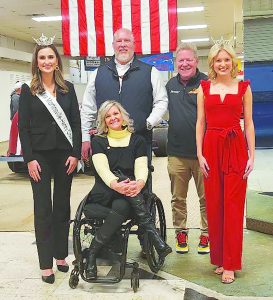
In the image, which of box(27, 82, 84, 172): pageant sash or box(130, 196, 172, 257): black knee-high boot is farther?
box(27, 82, 84, 172): pageant sash

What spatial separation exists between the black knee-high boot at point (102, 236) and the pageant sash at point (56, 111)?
1.94 ft

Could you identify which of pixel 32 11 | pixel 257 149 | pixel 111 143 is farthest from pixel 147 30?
pixel 32 11

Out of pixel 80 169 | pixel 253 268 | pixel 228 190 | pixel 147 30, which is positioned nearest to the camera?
pixel 228 190

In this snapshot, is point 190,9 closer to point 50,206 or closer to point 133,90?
point 133,90

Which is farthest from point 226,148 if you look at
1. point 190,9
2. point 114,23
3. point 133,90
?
point 190,9

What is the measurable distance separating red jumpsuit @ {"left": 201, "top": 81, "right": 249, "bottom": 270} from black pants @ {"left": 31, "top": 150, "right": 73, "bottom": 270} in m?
0.92

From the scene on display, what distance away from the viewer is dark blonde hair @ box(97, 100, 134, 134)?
302cm

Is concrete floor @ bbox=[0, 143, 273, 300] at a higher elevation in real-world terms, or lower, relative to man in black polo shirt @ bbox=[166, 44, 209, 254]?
lower

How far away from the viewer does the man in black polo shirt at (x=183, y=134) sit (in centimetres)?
330

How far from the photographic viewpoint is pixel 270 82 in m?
3.95

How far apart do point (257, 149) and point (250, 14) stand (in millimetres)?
1133

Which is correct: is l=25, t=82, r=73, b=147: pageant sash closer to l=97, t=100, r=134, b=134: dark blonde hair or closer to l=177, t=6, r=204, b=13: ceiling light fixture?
l=97, t=100, r=134, b=134: dark blonde hair

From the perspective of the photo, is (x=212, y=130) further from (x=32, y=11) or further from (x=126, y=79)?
(x=32, y=11)

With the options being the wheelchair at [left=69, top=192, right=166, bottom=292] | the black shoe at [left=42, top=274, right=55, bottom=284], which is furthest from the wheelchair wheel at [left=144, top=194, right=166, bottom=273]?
the black shoe at [left=42, top=274, right=55, bottom=284]
